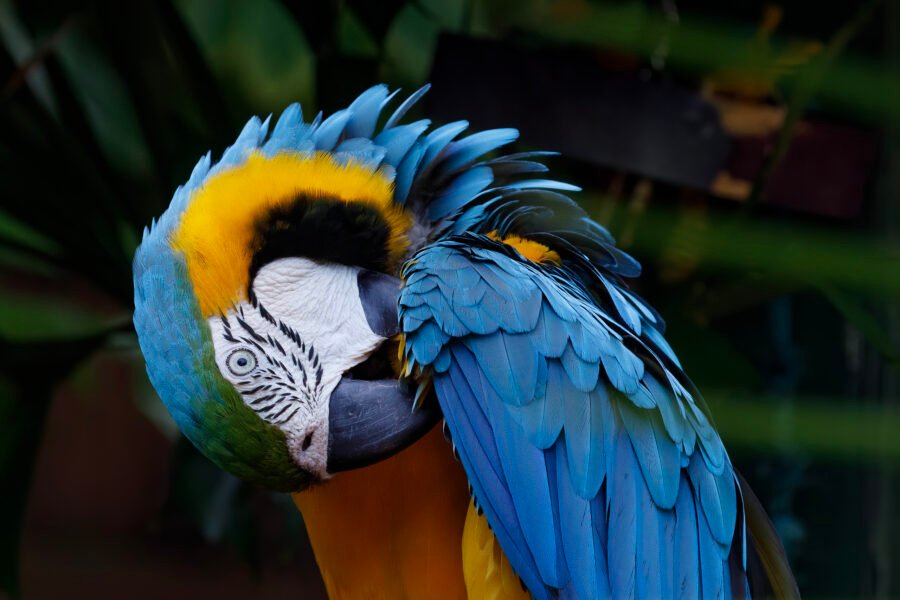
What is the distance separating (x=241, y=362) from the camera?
2.59 feet

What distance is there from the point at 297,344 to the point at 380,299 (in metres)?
0.08

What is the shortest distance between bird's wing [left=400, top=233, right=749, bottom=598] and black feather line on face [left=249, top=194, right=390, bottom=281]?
8 cm

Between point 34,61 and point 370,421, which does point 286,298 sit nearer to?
point 370,421

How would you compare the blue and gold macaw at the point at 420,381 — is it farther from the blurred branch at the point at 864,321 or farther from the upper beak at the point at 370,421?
the blurred branch at the point at 864,321

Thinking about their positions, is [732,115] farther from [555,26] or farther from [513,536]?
[513,536]

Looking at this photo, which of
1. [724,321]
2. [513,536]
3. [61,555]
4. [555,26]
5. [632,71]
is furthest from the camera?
[61,555]

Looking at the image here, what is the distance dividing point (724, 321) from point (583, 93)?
0.47 meters

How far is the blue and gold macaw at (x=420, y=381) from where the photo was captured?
78cm

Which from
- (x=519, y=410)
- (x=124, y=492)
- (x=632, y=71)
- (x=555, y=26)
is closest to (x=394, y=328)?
(x=519, y=410)

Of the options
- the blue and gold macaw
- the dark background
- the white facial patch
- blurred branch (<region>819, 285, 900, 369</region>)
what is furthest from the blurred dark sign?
the white facial patch

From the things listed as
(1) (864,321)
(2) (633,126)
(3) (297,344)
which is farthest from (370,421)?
(2) (633,126)

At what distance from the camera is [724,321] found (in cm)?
157

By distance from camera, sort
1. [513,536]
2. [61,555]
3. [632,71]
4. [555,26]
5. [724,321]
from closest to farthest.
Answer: [513,536] → [555,26] → [632,71] → [724,321] → [61,555]

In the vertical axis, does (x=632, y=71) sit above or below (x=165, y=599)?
above
